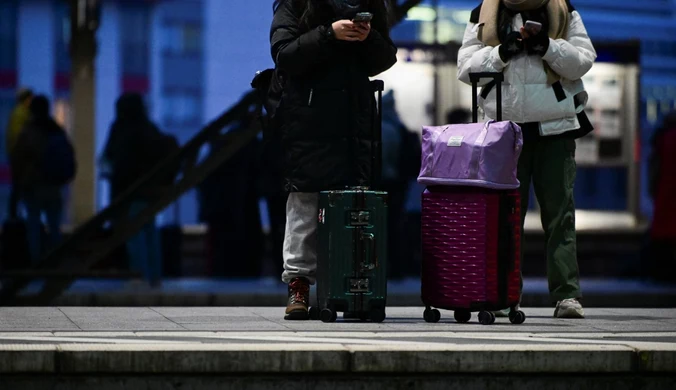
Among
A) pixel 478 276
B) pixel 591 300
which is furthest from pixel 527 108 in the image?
pixel 591 300

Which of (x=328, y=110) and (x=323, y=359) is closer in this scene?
(x=323, y=359)

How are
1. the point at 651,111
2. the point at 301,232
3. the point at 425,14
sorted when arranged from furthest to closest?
the point at 651,111
the point at 425,14
the point at 301,232

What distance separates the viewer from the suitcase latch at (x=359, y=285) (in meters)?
6.93

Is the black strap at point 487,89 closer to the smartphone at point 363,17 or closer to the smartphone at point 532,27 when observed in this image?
the smartphone at point 532,27

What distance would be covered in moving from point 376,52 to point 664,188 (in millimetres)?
7643

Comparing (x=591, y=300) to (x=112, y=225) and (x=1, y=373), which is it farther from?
(x=1, y=373)

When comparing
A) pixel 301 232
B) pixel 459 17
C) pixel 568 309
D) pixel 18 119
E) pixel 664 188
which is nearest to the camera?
pixel 301 232

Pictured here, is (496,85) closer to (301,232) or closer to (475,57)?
(475,57)

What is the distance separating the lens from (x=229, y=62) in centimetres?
1560

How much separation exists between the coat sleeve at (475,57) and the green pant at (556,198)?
411mm

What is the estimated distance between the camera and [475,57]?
7477 mm

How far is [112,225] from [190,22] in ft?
9.78

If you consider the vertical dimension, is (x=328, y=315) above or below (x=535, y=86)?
below

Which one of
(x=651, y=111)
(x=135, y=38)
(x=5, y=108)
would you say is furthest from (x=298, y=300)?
(x=651, y=111)
